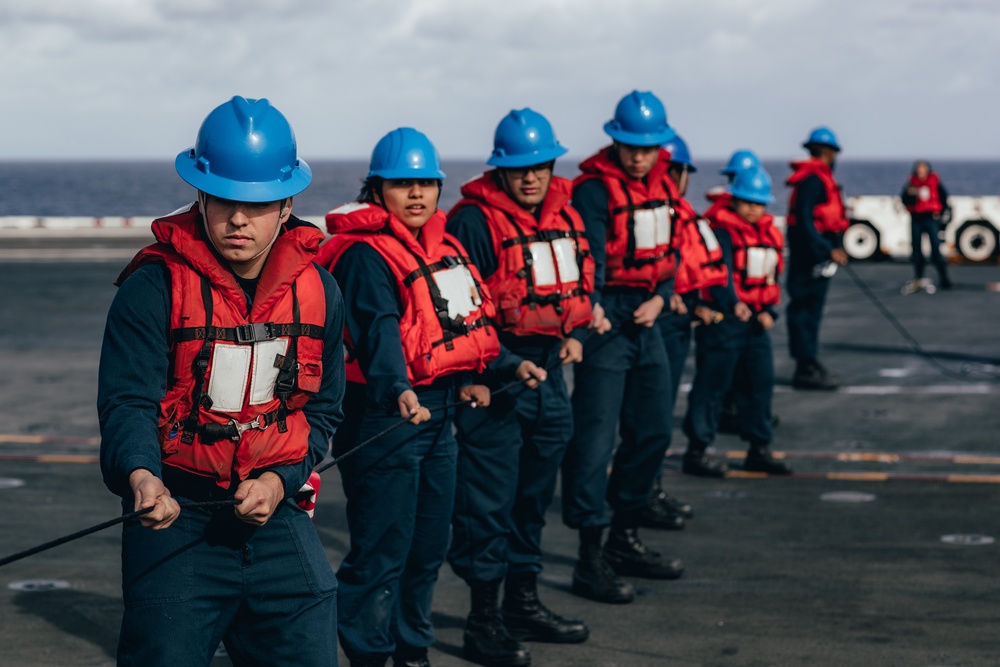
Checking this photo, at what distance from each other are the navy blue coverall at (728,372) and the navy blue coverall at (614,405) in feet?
7.33

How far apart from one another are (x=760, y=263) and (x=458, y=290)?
5.21 meters

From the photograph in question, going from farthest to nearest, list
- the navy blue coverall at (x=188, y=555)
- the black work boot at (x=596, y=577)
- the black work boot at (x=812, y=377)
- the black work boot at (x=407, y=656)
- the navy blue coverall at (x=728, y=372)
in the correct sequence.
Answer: the black work boot at (x=812, y=377) < the navy blue coverall at (x=728, y=372) < the black work boot at (x=596, y=577) < the black work boot at (x=407, y=656) < the navy blue coverall at (x=188, y=555)

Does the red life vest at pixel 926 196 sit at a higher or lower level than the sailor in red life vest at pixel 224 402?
higher

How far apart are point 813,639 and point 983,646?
2.43 ft

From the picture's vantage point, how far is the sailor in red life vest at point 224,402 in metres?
3.50

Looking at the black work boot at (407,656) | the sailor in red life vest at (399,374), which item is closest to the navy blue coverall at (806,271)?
the sailor in red life vest at (399,374)

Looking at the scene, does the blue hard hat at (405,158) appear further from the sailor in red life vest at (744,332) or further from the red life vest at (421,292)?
the sailor in red life vest at (744,332)

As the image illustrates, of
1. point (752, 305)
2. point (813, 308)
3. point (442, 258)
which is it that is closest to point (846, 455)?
point (752, 305)

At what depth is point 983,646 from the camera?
6.18m

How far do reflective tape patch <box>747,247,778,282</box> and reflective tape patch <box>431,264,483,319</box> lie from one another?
5.05m

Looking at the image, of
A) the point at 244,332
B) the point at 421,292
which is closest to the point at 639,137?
the point at 421,292

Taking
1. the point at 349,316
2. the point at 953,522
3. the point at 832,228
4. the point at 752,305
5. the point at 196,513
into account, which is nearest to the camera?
the point at 196,513

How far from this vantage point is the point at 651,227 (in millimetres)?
7340

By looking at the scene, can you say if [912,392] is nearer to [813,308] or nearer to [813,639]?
[813,308]
